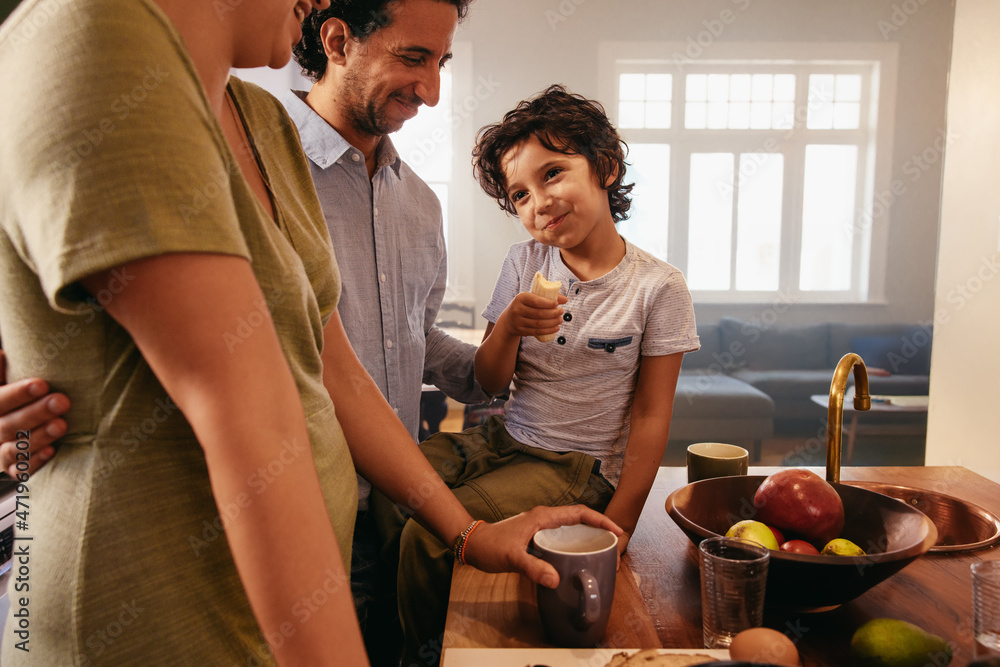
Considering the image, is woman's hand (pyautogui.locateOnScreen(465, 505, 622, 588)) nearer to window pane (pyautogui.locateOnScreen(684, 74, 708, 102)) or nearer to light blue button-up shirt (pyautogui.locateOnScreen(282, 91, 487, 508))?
light blue button-up shirt (pyautogui.locateOnScreen(282, 91, 487, 508))

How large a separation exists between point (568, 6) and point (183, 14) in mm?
4084

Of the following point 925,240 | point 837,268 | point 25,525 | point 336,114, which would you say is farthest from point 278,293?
point 925,240

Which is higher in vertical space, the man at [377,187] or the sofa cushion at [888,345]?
the man at [377,187]

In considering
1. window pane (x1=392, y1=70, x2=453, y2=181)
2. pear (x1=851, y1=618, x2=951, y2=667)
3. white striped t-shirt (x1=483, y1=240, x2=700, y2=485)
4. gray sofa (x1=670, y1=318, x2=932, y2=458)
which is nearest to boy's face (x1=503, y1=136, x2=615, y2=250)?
white striped t-shirt (x1=483, y1=240, x2=700, y2=485)

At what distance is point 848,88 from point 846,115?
0.53ft

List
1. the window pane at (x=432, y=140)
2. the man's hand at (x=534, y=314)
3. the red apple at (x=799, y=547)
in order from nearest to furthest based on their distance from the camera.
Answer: the red apple at (x=799, y=547) → the man's hand at (x=534, y=314) → the window pane at (x=432, y=140)

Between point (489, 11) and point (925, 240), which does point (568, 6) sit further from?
point (925, 240)

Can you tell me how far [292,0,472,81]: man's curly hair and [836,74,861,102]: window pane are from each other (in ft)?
11.7

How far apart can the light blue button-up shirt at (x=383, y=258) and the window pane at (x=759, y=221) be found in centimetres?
309

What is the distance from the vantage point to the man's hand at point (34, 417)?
456mm

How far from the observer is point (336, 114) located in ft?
4.94

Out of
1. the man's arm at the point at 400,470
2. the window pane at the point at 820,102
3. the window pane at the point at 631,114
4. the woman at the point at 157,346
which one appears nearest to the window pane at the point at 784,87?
the window pane at the point at 820,102

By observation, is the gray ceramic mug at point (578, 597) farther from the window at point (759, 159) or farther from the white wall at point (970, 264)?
the window at point (759, 159)

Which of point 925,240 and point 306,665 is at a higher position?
point 925,240
